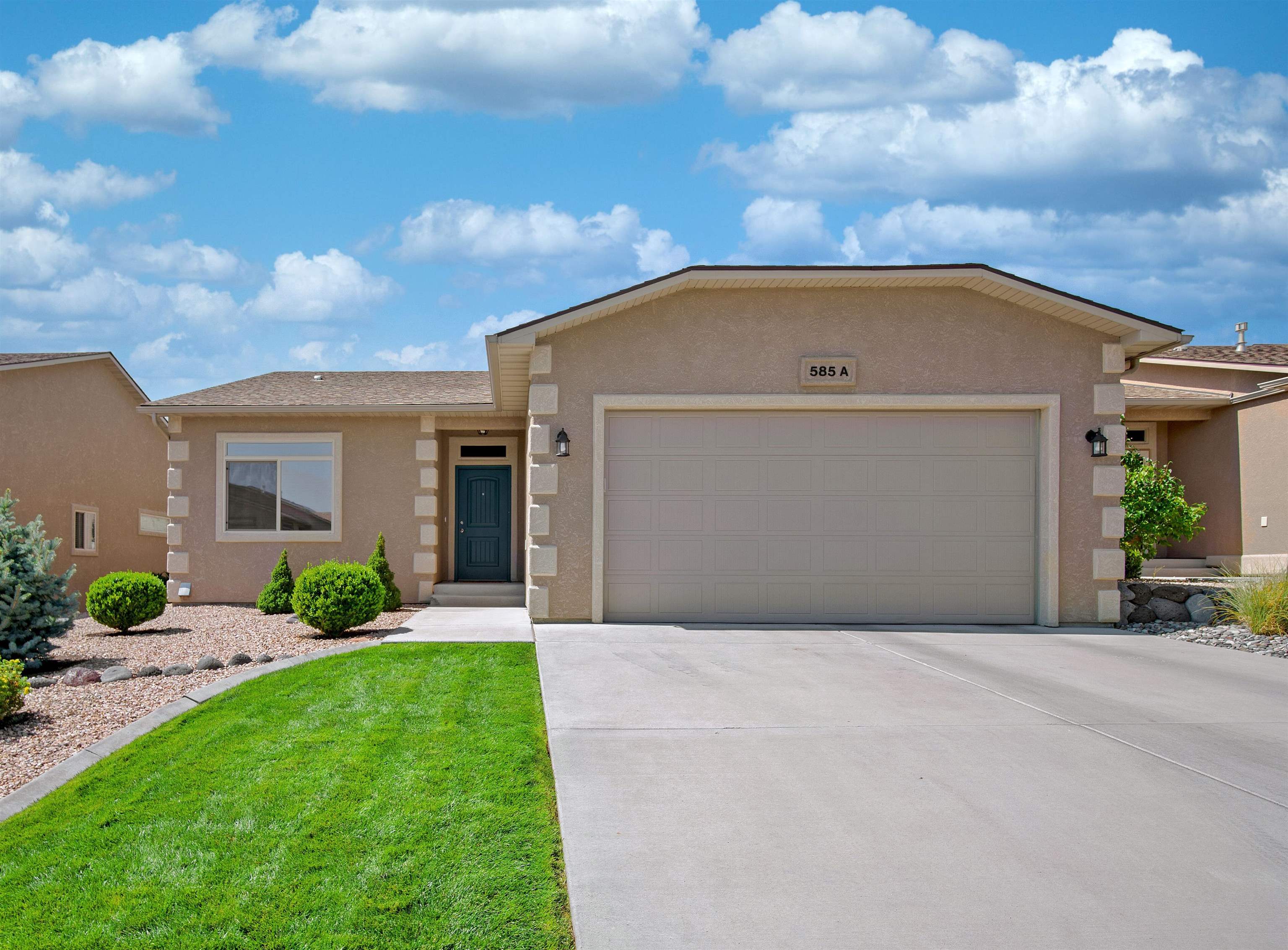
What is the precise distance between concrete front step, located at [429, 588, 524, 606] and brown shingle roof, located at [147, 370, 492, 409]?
9.79 ft

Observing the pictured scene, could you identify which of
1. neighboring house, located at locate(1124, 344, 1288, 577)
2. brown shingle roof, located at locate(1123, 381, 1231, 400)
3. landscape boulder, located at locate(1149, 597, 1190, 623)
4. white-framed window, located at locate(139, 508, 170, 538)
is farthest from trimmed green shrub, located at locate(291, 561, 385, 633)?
brown shingle roof, located at locate(1123, 381, 1231, 400)

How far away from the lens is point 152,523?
20.9 m

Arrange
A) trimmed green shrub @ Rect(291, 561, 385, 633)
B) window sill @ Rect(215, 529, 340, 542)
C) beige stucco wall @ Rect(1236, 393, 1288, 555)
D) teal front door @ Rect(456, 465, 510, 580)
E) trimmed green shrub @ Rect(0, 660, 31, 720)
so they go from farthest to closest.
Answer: beige stucco wall @ Rect(1236, 393, 1288, 555)
teal front door @ Rect(456, 465, 510, 580)
window sill @ Rect(215, 529, 340, 542)
trimmed green shrub @ Rect(291, 561, 385, 633)
trimmed green shrub @ Rect(0, 660, 31, 720)

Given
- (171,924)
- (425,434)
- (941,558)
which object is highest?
(425,434)

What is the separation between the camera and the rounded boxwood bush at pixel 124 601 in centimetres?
1130

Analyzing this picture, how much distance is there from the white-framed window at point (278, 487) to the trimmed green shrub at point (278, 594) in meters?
1.25

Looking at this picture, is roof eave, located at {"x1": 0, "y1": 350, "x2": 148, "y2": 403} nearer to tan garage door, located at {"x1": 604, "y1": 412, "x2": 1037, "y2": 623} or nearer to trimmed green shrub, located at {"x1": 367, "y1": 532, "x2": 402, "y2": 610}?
trimmed green shrub, located at {"x1": 367, "y1": 532, "x2": 402, "y2": 610}

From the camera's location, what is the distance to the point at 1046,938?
3.53 m

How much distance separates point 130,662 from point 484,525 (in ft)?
23.1

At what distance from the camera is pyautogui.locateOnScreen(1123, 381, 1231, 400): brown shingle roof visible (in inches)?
685

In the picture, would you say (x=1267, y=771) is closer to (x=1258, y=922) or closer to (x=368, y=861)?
(x=1258, y=922)

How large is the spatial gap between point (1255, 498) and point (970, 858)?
51.6 ft

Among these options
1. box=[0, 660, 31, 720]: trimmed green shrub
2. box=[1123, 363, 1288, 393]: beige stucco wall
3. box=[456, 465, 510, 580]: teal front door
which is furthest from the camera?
box=[1123, 363, 1288, 393]: beige stucco wall

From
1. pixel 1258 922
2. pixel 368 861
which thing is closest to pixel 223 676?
pixel 368 861
